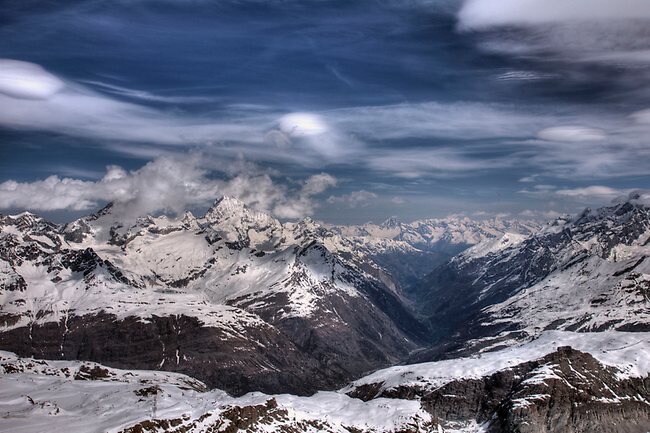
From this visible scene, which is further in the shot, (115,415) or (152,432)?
(115,415)

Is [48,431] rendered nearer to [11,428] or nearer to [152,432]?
[11,428]

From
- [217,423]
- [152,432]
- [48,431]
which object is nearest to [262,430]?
[217,423]

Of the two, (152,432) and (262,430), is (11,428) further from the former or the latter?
(262,430)

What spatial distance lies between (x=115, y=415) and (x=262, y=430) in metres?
54.3

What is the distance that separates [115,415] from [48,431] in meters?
27.0

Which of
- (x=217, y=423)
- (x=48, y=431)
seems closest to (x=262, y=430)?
(x=217, y=423)

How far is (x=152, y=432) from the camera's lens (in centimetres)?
17775

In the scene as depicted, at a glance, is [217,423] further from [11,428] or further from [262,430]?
[11,428]

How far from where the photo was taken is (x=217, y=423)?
630 feet

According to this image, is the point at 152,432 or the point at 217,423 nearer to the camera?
the point at 152,432

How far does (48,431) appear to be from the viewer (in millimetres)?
175750

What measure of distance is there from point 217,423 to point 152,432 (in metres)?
23.4

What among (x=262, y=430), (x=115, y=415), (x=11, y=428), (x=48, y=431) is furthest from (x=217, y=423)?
(x=11, y=428)

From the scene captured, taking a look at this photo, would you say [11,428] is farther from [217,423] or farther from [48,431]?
[217,423]
